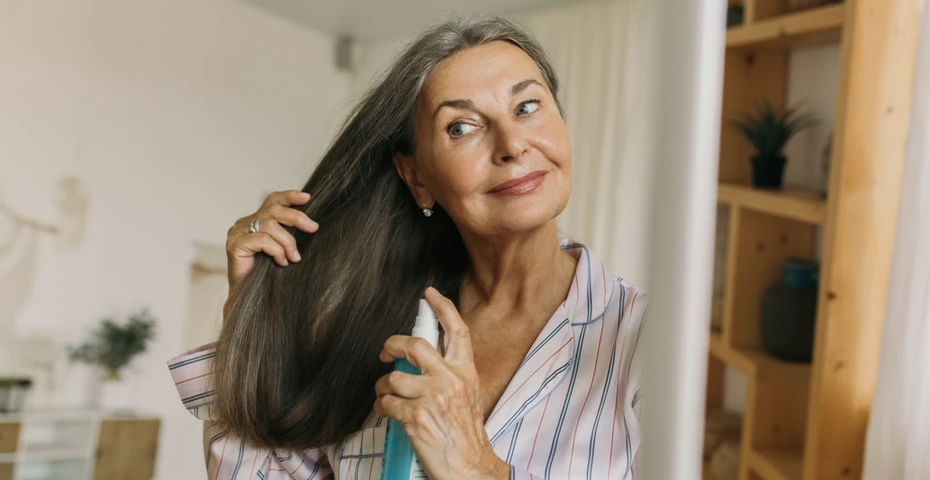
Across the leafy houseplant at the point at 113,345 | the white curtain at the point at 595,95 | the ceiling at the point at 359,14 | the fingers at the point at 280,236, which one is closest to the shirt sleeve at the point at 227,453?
the fingers at the point at 280,236

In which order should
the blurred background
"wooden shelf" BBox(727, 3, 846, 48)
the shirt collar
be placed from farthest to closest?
the shirt collar < "wooden shelf" BBox(727, 3, 846, 48) < the blurred background

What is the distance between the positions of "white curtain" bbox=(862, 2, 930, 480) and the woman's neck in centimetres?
24

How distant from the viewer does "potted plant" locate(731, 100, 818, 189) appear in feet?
1.42

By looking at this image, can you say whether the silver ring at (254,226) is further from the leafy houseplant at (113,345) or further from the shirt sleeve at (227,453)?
the leafy houseplant at (113,345)

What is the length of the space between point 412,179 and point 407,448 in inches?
11.1

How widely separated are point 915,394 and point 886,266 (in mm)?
111

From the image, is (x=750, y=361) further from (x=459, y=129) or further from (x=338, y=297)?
(x=338, y=297)

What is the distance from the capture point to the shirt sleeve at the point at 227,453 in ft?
2.50

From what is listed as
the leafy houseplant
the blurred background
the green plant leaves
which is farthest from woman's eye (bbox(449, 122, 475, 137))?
the leafy houseplant

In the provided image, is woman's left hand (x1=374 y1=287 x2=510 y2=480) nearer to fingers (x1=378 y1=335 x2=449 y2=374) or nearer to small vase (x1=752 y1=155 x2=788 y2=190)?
fingers (x1=378 y1=335 x2=449 y2=374)

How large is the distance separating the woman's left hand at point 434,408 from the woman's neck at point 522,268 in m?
0.17

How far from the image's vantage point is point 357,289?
77 centimetres

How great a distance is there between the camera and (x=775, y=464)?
57 cm

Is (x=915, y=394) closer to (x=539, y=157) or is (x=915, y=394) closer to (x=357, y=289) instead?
(x=539, y=157)
